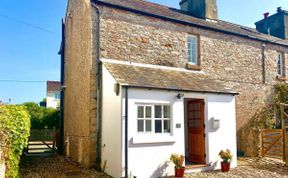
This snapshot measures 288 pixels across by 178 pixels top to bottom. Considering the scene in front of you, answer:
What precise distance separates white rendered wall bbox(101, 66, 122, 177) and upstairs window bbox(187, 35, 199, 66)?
5.47m

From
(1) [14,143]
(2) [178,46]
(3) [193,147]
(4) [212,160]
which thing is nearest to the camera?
(1) [14,143]

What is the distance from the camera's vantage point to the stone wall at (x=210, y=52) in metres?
11.6

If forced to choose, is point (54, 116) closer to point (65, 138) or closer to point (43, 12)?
point (65, 138)

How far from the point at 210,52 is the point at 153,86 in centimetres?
630

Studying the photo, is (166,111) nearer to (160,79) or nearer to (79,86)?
(160,79)

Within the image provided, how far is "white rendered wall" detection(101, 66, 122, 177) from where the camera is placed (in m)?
8.88

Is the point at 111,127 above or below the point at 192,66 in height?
below

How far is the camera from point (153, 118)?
942 cm

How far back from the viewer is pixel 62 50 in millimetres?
16859

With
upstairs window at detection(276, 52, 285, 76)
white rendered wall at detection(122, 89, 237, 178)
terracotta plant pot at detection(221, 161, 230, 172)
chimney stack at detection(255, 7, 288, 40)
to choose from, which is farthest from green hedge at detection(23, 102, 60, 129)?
chimney stack at detection(255, 7, 288, 40)

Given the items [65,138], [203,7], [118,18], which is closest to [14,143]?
[118,18]

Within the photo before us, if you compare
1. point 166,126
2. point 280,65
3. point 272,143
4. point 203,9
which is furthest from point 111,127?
point 280,65

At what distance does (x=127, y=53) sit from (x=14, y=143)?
664 cm

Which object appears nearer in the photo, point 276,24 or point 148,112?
point 148,112
